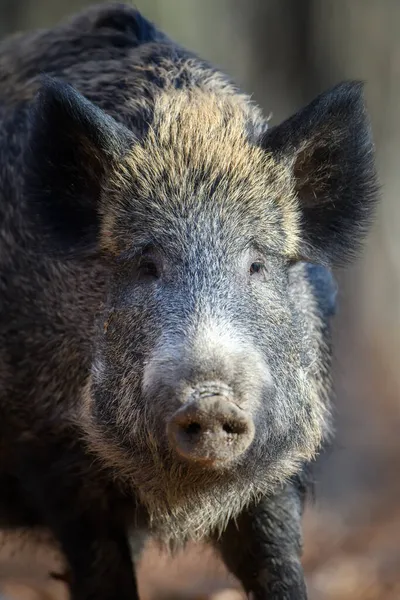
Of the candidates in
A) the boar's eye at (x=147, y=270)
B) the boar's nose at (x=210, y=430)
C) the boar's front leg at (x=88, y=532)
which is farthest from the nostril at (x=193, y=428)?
the boar's front leg at (x=88, y=532)

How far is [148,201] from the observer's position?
4512 millimetres

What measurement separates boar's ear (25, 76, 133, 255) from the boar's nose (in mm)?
1239

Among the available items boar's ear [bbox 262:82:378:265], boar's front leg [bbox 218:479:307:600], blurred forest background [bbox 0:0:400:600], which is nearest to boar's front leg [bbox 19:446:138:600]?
boar's front leg [bbox 218:479:307:600]

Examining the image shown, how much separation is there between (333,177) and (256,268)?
0.65 m

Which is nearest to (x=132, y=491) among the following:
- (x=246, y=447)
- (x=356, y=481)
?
(x=246, y=447)

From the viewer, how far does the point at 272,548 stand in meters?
4.80

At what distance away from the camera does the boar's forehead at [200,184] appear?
4414mm

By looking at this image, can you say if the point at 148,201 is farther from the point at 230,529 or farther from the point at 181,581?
the point at 181,581

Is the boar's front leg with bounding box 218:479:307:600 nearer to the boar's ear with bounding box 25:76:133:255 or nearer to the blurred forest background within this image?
the boar's ear with bounding box 25:76:133:255

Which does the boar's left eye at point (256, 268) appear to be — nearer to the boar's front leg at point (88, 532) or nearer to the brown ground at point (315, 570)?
the boar's front leg at point (88, 532)

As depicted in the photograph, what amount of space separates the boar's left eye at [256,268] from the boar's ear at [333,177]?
1.17 ft

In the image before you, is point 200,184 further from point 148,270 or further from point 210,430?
point 210,430

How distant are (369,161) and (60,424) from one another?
162 cm

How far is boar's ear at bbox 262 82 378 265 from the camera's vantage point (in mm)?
4637
